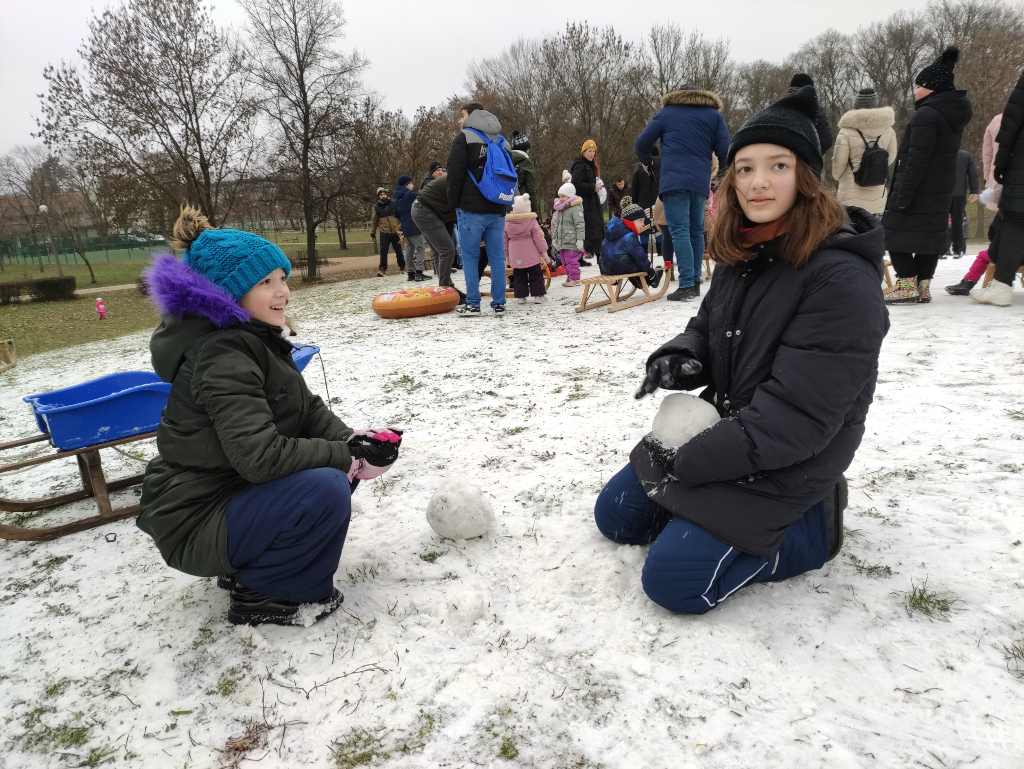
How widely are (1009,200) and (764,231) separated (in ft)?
14.5

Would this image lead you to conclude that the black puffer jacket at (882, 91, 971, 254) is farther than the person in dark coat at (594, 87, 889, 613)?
Yes

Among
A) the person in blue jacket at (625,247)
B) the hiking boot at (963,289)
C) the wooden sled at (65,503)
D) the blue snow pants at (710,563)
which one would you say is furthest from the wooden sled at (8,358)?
the hiking boot at (963,289)

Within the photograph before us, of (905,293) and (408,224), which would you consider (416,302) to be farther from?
(905,293)

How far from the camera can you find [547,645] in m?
1.84

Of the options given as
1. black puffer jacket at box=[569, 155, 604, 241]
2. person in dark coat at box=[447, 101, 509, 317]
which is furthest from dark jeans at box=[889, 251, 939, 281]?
black puffer jacket at box=[569, 155, 604, 241]

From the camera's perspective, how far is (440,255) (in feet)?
26.7

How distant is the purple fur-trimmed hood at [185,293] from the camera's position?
5.96 ft

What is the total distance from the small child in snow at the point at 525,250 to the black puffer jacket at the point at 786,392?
5.82m

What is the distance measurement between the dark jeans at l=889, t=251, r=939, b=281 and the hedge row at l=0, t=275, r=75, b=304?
18168 mm

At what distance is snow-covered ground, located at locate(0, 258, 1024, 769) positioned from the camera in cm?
150

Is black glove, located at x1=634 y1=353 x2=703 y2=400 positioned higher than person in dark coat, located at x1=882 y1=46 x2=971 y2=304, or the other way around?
person in dark coat, located at x1=882 y1=46 x2=971 y2=304

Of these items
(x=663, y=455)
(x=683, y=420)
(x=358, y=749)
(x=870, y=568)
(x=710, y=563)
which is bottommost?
(x=358, y=749)

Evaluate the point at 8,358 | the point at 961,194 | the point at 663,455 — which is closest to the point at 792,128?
the point at 663,455

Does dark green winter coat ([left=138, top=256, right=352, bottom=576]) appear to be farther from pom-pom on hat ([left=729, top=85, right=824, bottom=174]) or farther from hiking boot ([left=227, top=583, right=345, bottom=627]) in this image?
pom-pom on hat ([left=729, top=85, right=824, bottom=174])
